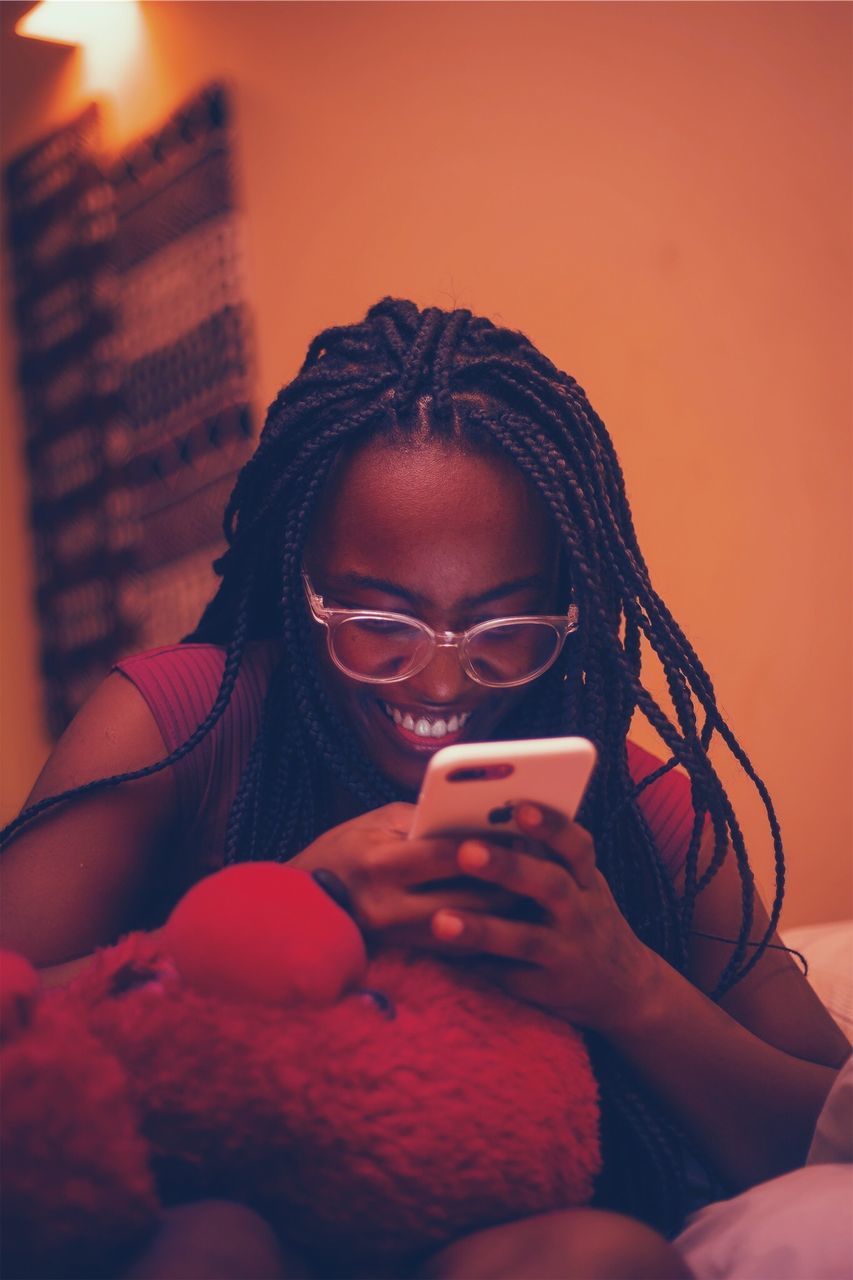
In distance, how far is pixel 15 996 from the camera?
0.62 metres

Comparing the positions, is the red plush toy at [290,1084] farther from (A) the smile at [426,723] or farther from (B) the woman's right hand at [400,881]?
(A) the smile at [426,723]

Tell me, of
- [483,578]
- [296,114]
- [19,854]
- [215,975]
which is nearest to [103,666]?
[296,114]

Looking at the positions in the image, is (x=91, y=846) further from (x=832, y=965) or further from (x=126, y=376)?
(x=126, y=376)

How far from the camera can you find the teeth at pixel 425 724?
40.8 inches

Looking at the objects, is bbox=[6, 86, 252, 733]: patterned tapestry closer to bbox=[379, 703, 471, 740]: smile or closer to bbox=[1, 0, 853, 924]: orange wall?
bbox=[1, 0, 853, 924]: orange wall

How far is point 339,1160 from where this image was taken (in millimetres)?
639

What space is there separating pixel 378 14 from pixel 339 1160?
5.74ft

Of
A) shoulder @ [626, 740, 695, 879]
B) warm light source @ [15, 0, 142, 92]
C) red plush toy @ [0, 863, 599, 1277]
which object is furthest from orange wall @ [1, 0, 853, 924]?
red plush toy @ [0, 863, 599, 1277]

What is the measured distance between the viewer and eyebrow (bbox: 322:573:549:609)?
1.00m

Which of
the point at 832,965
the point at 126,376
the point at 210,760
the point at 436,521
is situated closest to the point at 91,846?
the point at 210,760

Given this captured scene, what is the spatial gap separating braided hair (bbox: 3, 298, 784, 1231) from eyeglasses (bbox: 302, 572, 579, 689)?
38 millimetres

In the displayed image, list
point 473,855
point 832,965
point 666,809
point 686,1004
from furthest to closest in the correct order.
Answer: point 832,965, point 666,809, point 686,1004, point 473,855

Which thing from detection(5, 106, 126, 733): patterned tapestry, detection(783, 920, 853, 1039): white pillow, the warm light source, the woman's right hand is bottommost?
detection(783, 920, 853, 1039): white pillow

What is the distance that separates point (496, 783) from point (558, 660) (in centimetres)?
41
